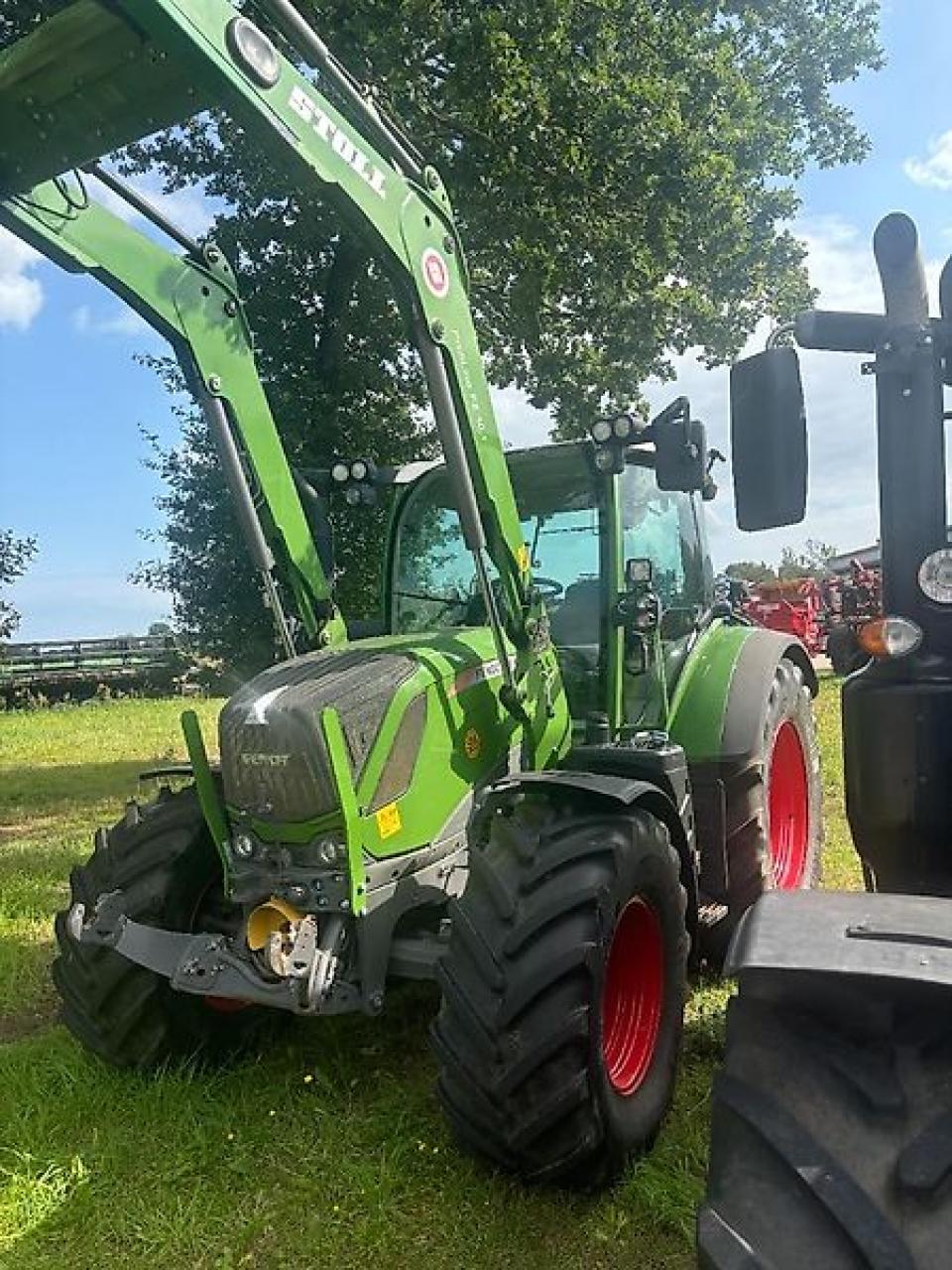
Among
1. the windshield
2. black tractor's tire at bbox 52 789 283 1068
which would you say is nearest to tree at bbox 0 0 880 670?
the windshield

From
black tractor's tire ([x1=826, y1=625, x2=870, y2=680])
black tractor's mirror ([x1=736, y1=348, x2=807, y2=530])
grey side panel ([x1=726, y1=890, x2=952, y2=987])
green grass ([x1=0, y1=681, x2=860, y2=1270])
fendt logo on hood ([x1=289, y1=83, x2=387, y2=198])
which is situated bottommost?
green grass ([x1=0, y1=681, x2=860, y2=1270])

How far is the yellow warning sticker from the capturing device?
343cm

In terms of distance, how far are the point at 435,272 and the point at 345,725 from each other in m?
1.55

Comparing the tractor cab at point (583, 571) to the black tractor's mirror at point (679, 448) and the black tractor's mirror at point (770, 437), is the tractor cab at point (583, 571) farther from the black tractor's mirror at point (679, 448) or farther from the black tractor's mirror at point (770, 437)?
the black tractor's mirror at point (770, 437)

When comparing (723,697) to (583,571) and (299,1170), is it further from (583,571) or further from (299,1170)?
(299,1170)

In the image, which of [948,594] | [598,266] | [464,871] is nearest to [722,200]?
[598,266]

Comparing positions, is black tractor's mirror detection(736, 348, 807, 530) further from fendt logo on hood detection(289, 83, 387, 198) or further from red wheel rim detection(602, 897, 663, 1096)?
fendt logo on hood detection(289, 83, 387, 198)

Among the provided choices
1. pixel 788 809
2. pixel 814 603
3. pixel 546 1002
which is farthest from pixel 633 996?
pixel 814 603

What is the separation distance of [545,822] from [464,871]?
1.90 ft

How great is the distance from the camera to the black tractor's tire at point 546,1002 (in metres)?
2.92

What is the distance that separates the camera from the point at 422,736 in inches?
142

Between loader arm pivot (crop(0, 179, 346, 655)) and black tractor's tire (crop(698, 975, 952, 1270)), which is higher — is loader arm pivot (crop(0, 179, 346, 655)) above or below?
above

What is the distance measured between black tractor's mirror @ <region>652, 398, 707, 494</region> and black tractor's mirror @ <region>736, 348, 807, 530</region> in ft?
4.87

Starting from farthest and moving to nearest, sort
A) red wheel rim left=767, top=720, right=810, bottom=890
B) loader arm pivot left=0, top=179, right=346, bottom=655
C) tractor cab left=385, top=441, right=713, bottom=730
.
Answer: red wheel rim left=767, top=720, right=810, bottom=890, tractor cab left=385, top=441, right=713, bottom=730, loader arm pivot left=0, top=179, right=346, bottom=655
